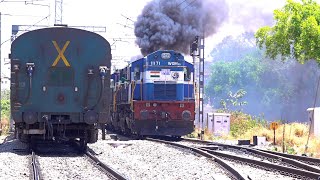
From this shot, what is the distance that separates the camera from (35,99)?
14875 mm

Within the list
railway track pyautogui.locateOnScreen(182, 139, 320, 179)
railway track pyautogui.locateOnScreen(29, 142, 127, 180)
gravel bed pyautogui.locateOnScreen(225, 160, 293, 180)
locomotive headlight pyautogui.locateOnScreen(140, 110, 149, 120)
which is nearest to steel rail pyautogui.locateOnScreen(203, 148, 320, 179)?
railway track pyautogui.locateOnScreen(182, 139, 320, 179)

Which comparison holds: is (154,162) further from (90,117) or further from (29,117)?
(29,117)

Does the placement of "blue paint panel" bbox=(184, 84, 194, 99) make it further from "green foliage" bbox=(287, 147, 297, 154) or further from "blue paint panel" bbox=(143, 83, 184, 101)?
"green foliage" bbox=(287, 147, 297, 154)

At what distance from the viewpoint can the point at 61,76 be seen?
49.4 ft

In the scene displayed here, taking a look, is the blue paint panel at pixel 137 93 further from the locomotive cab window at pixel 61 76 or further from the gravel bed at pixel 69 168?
the gravel bed at pixel 69 168

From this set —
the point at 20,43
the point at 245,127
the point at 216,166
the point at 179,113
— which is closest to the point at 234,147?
the point at 179,113

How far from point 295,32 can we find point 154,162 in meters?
10.9

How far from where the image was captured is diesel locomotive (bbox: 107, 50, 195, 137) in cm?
2184

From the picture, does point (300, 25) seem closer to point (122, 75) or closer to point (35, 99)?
point (122, 75)

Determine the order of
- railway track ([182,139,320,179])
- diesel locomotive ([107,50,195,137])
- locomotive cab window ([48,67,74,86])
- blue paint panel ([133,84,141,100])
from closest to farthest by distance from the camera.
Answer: railway track ([182,139,320,179]) < locomotive cab window ([48,67,74,86]) < diesel locomotive ([107,50,195,137]) < blue paint panel ([133,84,141,100])

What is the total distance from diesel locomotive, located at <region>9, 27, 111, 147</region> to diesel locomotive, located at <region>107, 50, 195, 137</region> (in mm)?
6509

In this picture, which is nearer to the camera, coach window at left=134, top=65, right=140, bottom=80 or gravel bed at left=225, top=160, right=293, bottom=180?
gravel bed at left=225, top=160, right=293, bottom=180

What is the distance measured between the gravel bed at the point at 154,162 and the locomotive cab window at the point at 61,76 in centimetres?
217

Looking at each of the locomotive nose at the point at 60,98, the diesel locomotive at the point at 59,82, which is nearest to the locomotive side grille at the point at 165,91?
the diesel locomotive at the point at 59,82
